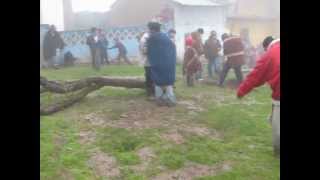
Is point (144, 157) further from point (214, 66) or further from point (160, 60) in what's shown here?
point (214, 66)

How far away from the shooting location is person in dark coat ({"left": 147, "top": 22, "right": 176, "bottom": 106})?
707 centimetres

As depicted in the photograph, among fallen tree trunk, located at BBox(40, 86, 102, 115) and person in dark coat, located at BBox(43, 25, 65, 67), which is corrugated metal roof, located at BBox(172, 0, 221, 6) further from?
fallen tree trunk, located at BBox(40, 86, 102, 115)

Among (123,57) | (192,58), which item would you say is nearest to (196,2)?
(123,57)

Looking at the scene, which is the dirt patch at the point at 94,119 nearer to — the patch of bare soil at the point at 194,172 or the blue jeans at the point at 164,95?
the blue jeans at the point at 164,95

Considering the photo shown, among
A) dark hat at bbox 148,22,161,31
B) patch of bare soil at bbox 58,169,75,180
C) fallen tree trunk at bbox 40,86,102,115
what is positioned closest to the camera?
patch of bare soil at bbox 58,169,75,180

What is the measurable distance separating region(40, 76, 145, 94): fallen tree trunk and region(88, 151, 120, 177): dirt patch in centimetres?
243

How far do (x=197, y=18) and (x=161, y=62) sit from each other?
661cm

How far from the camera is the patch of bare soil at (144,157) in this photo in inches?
191

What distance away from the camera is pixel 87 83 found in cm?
754

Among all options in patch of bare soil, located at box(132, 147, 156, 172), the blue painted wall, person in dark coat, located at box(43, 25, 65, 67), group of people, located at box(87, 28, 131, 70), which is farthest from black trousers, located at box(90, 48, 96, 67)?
patch of bare soil, located at box(132, 147, 156, 172)

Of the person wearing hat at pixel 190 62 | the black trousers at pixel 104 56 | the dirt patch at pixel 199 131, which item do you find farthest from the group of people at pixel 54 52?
the dirt patch at pixel 199 131
